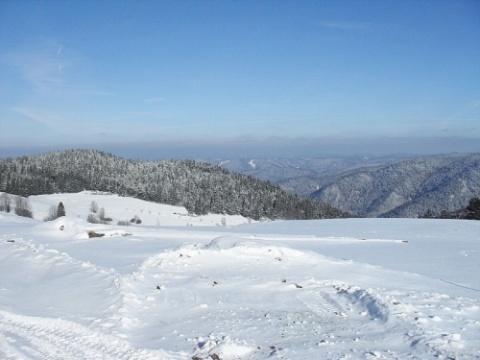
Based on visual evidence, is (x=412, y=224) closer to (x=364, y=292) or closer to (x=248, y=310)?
(x=364, y=292)

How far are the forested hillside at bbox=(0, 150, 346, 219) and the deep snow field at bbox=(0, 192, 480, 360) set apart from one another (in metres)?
100

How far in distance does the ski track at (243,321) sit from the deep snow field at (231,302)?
32mm

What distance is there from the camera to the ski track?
26.3ft

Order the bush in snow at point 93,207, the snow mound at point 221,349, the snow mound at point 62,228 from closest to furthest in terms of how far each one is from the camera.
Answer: the snow mound at point 221,349 → the snow mound at point 62,228 → the bush in snow at point 93,207

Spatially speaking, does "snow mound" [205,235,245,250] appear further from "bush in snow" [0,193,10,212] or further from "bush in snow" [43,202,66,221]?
"bush in snow" [0,193,10,212]

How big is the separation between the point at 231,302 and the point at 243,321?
1.70 m

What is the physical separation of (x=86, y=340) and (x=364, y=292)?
25.6ft

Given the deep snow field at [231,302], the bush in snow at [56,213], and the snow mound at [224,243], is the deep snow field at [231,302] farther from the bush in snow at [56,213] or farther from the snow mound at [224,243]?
the bush in snow at [56,213]

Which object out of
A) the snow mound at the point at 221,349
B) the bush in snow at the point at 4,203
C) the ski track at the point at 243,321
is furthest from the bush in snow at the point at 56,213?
the snow mound at the point at 221,349

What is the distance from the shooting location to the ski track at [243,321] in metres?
8.01

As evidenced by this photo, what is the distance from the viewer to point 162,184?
136 m

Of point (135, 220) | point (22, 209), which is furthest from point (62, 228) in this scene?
point (135, 220)

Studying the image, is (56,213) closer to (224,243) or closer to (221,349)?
(224,243)

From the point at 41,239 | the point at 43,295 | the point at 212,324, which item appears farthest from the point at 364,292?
the point at 41,239
